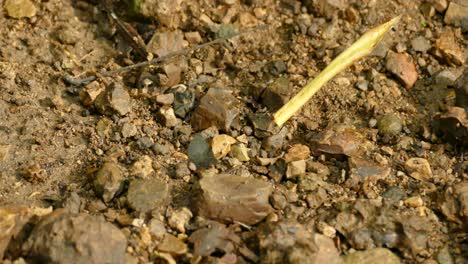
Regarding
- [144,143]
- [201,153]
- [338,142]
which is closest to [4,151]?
[144,143]

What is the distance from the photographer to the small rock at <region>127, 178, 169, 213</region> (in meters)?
2.66

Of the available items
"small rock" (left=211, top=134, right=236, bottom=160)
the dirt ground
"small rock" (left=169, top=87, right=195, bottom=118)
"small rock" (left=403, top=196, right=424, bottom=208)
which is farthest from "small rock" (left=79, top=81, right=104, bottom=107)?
"small rock" (left=403, top=196, right=424, bottom=208)

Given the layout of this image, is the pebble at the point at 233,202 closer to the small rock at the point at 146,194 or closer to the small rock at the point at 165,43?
the small rock at the point at 146,194

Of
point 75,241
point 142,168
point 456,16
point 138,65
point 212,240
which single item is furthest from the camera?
point 456,16

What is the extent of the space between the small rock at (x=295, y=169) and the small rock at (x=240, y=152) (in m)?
0.19

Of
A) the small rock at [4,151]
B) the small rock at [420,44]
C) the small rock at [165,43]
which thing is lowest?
the small rock at [4,151]

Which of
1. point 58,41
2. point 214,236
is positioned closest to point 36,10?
point 58,41

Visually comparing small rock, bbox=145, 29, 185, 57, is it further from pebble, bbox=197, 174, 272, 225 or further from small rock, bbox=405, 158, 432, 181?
small rock, bbox=405, 158, 432, 181

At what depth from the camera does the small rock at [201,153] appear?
288cm

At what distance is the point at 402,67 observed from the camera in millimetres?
3260

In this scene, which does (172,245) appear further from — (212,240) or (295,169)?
(295,169)

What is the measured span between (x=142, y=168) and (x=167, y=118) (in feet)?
0.95

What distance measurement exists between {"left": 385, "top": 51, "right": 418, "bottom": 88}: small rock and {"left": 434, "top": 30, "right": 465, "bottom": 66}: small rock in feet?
0.47

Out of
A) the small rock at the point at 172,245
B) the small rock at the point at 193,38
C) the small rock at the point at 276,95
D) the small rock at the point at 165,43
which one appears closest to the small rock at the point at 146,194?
the small rock at the point at 172,245
